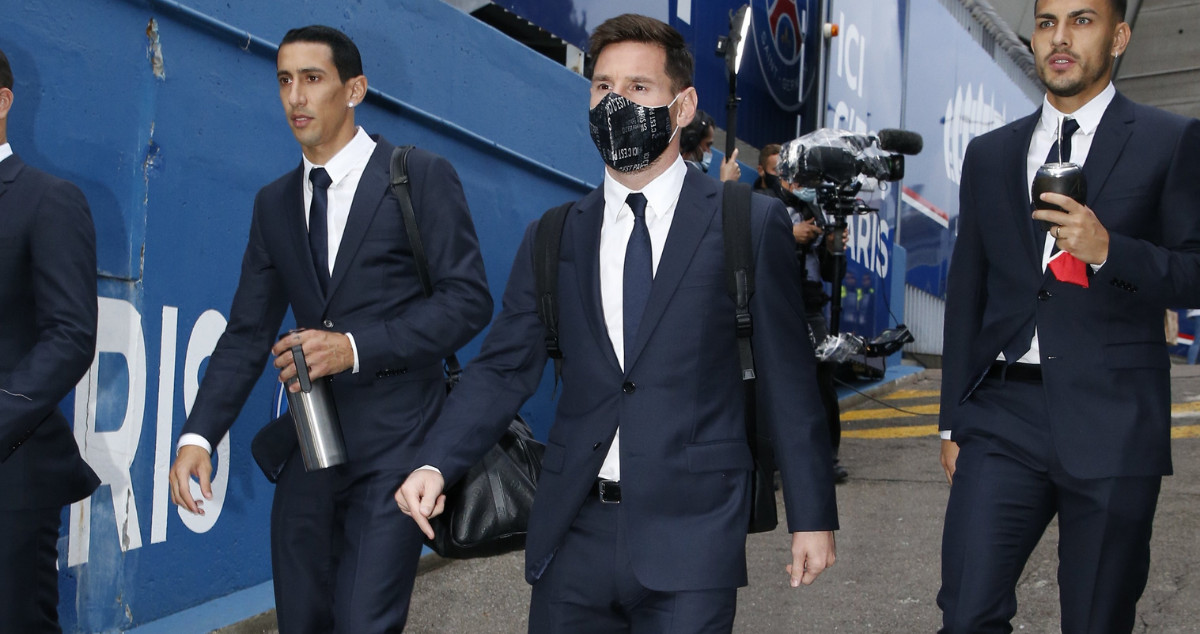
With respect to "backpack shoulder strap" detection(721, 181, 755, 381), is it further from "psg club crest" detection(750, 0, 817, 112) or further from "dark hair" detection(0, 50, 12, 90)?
"psg club crest" detection(750, 0, 817, 112)

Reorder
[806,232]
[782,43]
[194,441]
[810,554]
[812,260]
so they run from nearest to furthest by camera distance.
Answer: [810,554] → [194,441] → [806,232] → [812,260] → [782,43]

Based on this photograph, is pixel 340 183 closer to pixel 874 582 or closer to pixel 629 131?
pixel 629 131

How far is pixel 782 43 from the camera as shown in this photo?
12.1m

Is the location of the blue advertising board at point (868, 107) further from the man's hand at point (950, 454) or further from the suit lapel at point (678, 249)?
the suit lapel at point (678, 249)

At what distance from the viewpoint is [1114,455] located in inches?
119

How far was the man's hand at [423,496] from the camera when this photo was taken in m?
2.59

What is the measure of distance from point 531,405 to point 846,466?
2659mm

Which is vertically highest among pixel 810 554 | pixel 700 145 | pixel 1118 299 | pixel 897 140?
pixel 897 140

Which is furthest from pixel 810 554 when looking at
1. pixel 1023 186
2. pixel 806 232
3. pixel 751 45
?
pixel 751 45

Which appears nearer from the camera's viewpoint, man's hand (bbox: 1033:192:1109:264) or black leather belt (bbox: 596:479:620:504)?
black leather belt (bbox: 596:479:620:504)

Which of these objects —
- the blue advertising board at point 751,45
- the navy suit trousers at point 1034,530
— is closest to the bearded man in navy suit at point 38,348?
the navy suit trousers at point 1034,530

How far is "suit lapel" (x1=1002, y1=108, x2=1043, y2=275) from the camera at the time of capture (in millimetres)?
3225

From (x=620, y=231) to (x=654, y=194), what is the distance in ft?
0.38

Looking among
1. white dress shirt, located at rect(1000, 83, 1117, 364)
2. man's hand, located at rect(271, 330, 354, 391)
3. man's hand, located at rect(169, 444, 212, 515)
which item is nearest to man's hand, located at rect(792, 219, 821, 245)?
white dress shirt, located at rect(1000, 83, 1117, 364)
